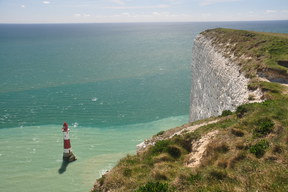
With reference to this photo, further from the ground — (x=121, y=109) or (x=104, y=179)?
(x=104, y=179)

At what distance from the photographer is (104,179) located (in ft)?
31.5

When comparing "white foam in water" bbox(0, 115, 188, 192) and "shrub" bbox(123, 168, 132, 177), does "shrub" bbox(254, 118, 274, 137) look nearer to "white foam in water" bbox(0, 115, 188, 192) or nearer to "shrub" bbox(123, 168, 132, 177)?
"shrub" bbox(123, 168, 132, 177)

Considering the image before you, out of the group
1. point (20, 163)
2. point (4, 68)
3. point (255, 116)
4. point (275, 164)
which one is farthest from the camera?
point (4, 68)

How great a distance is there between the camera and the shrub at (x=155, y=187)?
762 cm

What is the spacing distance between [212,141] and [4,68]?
7462 centimetres

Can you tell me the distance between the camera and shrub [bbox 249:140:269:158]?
8.62 meters

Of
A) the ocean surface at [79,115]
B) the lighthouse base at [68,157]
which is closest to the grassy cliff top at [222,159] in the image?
the ocean surface at [79,115]

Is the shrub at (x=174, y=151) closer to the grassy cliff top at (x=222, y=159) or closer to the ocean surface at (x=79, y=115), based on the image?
the grassy cliff top at (x=222, y=159)

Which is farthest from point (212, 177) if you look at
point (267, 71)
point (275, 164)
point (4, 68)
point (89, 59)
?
point (89, 59)

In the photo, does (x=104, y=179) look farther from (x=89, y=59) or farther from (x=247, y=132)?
(x=89, y=59)

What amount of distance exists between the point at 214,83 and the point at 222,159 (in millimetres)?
14861

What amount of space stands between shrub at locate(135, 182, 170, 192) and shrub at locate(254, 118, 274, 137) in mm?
4530

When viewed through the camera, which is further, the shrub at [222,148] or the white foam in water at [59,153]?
the white foam in water at [59,153]

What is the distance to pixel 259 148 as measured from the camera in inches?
345
